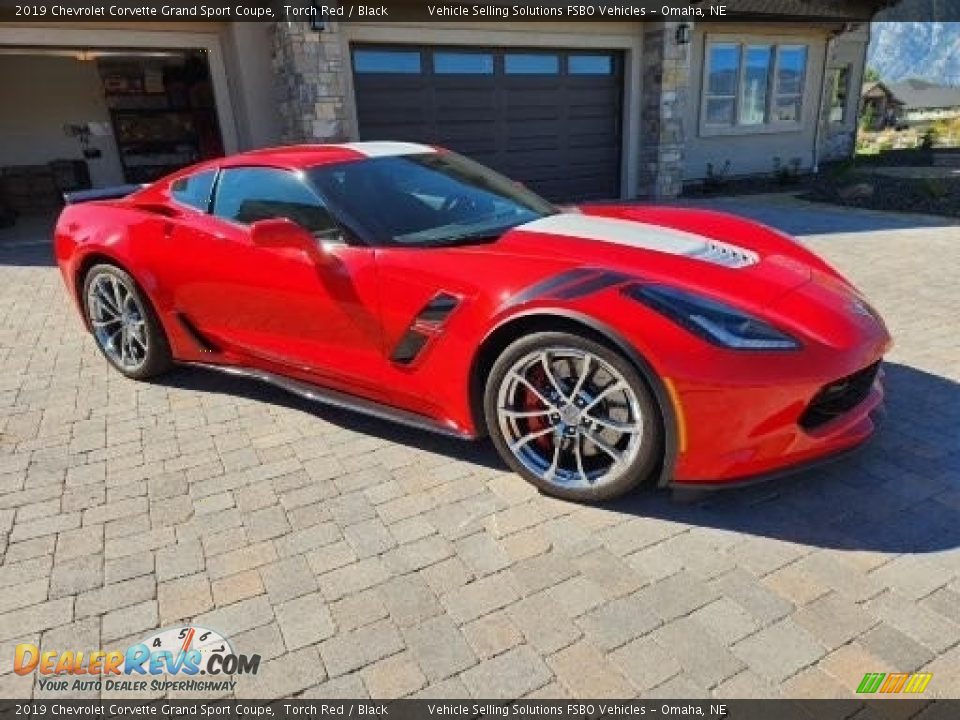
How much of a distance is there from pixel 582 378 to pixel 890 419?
1.70m

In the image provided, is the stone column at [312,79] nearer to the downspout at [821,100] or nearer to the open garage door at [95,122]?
the open garage door at [95,122]

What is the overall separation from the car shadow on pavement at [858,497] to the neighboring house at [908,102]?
69044mm

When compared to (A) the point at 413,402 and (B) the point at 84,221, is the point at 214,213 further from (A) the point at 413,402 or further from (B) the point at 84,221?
(A) the point at 413,402

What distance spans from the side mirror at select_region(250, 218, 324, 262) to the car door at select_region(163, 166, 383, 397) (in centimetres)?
3

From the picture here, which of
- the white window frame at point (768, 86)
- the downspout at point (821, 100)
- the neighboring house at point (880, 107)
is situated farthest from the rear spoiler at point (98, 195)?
the neighboring house at point (880, 107)

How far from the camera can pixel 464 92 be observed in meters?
9.91

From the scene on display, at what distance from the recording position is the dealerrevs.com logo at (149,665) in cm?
184

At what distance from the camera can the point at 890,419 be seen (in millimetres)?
3068

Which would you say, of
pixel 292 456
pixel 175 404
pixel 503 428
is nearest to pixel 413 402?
pixel 503 428

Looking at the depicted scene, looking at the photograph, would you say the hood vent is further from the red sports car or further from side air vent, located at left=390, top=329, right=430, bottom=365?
side air vent, located at left=390, top=329, right=430, bottom=365

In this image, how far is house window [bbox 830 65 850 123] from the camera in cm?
1675

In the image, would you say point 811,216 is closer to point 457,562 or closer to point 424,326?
point 424,326

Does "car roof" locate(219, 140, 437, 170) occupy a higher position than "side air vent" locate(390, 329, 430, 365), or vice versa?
"car roof" locate(219, 140, 437, 170)
